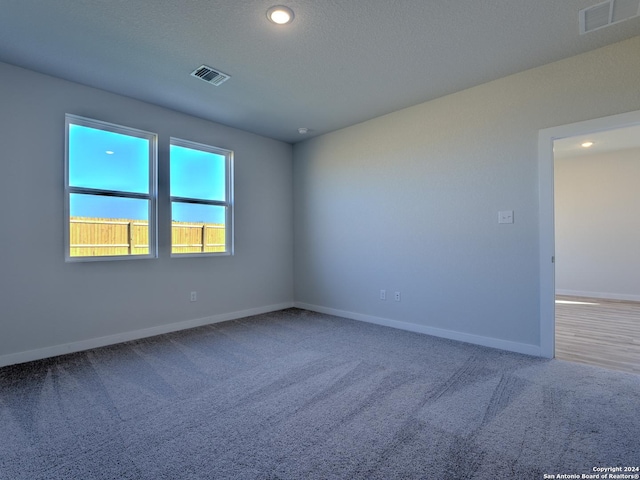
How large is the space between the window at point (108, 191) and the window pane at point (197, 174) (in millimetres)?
287

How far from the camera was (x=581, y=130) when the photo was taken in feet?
9.17

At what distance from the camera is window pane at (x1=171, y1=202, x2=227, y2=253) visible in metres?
4.04

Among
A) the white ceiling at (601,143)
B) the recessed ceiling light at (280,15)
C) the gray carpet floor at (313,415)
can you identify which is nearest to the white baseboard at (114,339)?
the gray carpet floor at (313,415)

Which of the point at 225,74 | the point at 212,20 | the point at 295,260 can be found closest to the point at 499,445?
the point at 212,20

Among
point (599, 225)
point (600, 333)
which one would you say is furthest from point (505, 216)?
point (599, 225)

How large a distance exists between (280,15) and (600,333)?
4.61 metres

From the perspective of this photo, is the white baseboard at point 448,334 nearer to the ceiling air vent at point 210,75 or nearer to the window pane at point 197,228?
the window pane at point 197,228

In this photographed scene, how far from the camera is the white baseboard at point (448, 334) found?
121 inches

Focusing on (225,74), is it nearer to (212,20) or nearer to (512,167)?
(212,20)

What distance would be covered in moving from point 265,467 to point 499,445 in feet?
4.03

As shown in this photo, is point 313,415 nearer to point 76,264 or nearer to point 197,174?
point 76,264

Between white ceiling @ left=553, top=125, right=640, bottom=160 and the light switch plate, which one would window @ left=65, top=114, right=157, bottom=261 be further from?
white ceiling @ left=553, top=125, right=640, bottom=160

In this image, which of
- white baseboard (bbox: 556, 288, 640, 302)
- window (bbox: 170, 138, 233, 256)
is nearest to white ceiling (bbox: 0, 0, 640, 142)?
window (bbox: 170, 138, 233, 256)

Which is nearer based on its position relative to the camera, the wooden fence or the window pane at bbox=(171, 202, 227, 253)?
the wooden fence
